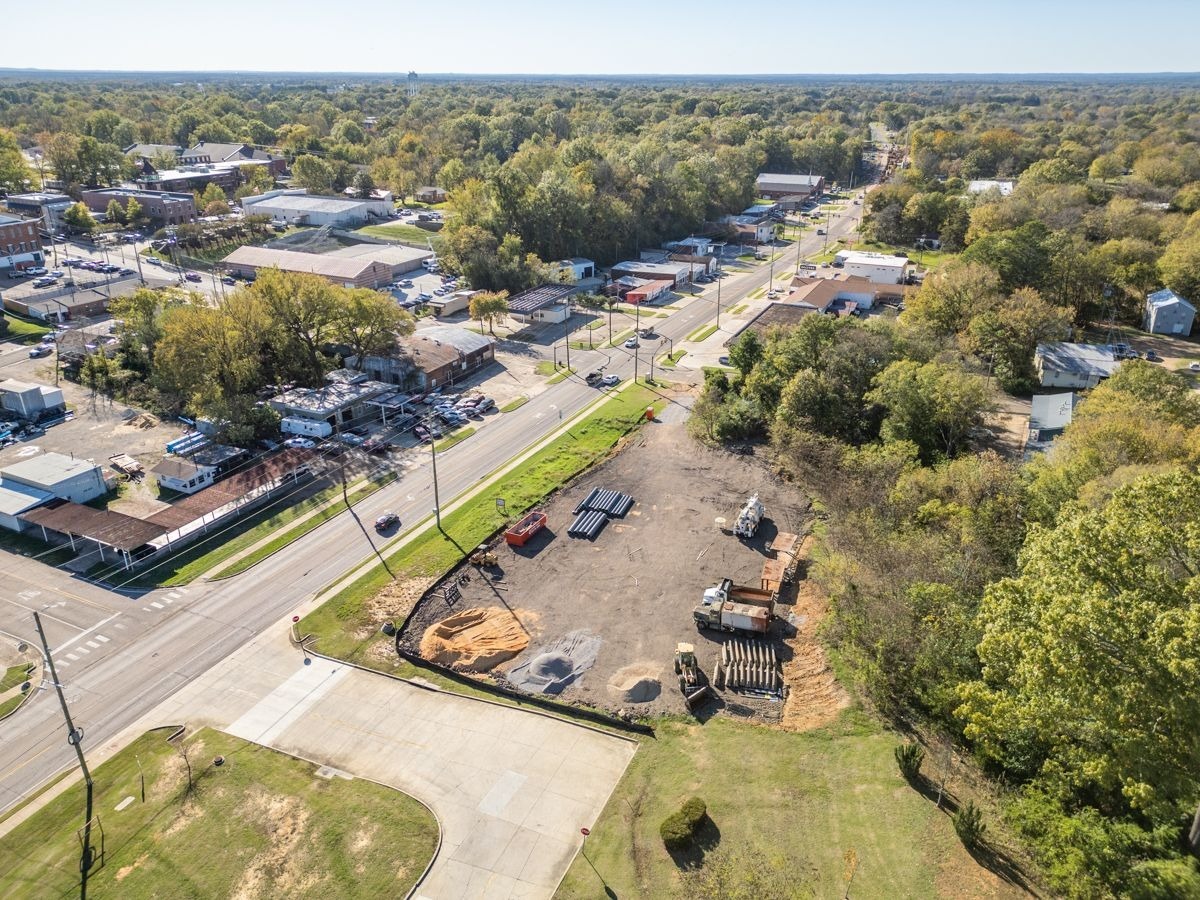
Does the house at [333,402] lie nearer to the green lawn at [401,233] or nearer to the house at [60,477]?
the house at [60,477]

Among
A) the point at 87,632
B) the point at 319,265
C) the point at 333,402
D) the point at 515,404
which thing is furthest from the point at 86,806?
the point at 319,265

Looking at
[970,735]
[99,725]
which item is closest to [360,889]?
[99,725]

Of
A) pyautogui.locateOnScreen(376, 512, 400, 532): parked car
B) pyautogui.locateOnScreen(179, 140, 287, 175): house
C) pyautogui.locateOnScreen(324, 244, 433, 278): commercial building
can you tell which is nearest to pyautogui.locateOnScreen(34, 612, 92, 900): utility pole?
Answer: pyautogui.locateOnScreen(376, 512, 400, 532): parked car

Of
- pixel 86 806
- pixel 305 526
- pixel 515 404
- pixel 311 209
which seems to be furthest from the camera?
pixel 311 209

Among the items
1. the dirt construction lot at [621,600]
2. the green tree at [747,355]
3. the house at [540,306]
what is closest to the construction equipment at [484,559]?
the dirt construction lot at [621,600]

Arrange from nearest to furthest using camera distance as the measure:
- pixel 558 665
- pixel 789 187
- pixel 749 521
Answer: pixel 558 665
pixel 749 521
pixel 789 187

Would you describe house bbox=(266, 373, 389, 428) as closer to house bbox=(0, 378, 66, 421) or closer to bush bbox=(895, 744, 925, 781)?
house bbox=(0, 378, 66, 421)

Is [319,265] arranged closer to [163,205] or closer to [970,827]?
[163,205]

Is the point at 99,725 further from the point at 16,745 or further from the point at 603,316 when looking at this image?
the point at 603,316
